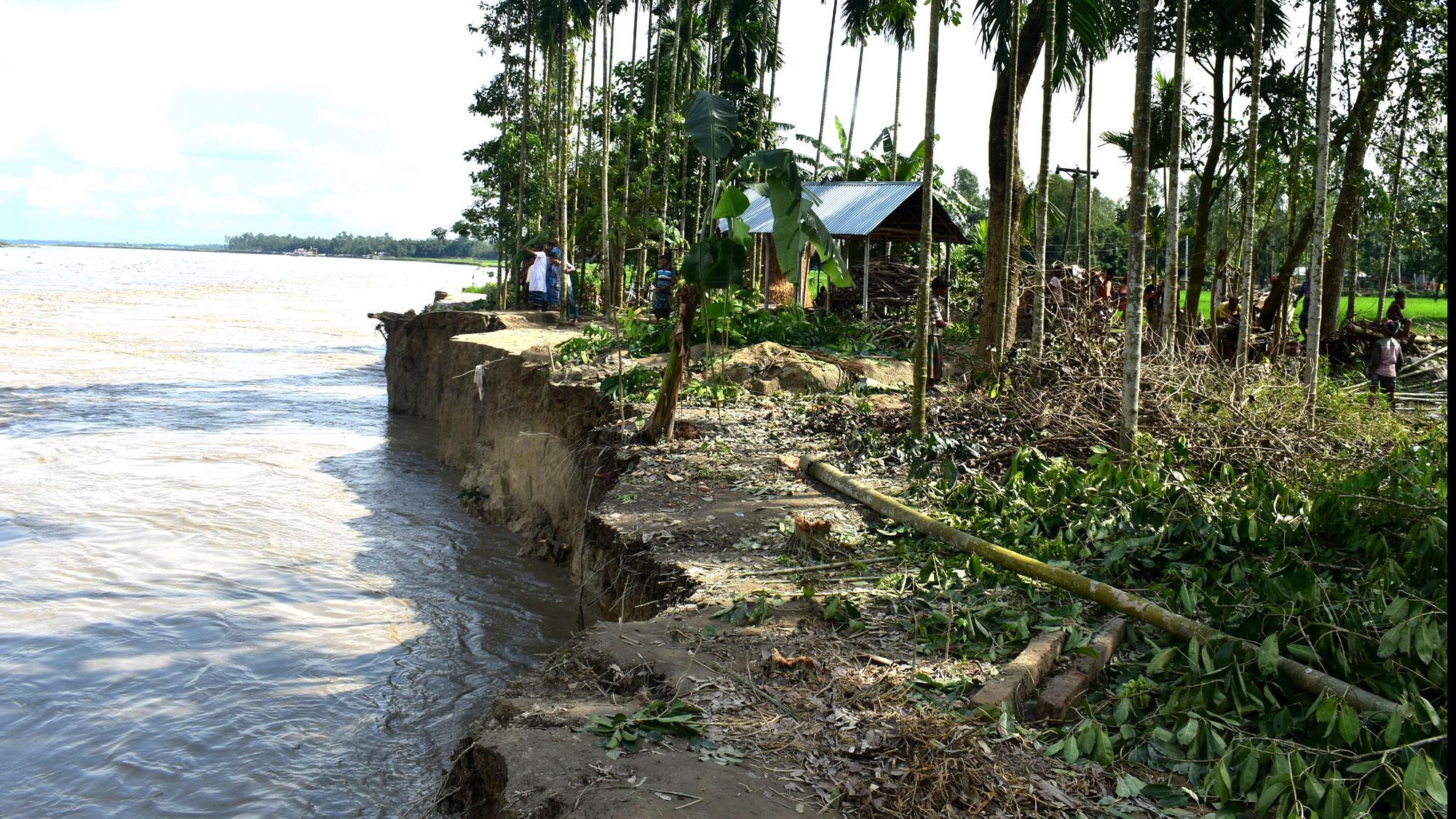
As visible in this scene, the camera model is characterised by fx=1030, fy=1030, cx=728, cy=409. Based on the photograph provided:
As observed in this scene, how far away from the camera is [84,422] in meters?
17.6

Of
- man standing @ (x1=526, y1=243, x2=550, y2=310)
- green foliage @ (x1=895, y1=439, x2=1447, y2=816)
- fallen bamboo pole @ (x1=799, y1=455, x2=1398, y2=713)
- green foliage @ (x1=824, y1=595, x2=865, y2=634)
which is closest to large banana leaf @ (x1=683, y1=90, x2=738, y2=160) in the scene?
fallen bamboo pole @ (x1=799, y1=455, x2=1398, y2=713)

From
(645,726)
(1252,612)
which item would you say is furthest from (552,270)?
(1252,612)

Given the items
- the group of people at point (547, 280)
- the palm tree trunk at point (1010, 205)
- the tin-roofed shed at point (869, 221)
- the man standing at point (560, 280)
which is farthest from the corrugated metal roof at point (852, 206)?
the palm tree trunk at point (1010, 205)

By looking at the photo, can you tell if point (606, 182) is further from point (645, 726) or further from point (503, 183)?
point (645, 726)

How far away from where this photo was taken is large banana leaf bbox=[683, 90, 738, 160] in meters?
8.52

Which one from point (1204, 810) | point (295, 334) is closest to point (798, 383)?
point (1204, 810)

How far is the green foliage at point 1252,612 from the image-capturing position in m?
3.84

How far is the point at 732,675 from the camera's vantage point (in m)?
Answer: 4.85

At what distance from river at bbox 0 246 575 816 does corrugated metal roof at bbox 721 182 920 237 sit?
7.87 m

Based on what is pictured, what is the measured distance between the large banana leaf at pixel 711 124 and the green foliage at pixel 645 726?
17.3 feet

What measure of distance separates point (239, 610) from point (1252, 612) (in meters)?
7.62

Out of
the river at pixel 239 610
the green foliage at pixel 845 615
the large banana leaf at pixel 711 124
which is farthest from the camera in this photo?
the large banana leaf at pixel 711 124

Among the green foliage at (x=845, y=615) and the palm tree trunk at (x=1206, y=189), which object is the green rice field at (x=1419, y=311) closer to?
the palm tree trunk at (x=1206, y=189)

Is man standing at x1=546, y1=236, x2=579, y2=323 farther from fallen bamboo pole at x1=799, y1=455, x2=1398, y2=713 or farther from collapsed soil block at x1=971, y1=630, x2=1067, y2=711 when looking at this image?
collapsed soil block at x1=971, y1=630, x2=1067, y2=711
